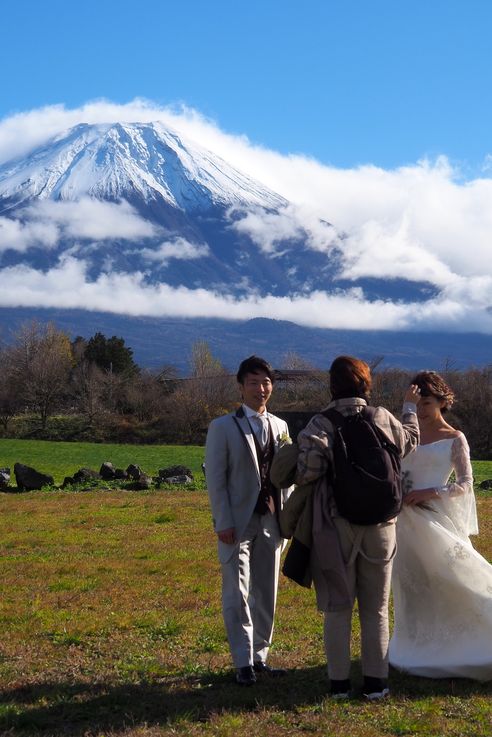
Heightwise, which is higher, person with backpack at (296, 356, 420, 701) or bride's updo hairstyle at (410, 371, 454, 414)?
bride's updo hairstyle at (410, 371, 454, 414)

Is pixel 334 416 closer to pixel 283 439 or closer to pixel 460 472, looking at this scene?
pixel 283 439

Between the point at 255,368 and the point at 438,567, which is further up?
the point at 255,368

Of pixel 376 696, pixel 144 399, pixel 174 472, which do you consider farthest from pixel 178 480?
pixel 144 399

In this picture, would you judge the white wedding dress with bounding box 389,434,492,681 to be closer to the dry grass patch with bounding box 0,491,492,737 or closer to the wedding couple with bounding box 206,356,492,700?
the wedding couple with bounding box 206,356,492,700

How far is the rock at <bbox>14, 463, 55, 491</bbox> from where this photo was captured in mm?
28766

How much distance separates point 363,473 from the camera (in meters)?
6.11

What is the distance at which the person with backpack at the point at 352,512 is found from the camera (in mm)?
6137

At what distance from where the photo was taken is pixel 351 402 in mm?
6293

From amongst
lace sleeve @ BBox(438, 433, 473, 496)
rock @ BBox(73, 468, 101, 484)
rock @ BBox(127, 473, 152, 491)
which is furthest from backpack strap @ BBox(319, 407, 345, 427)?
rock @ BBox(73, 468, 101, 484)

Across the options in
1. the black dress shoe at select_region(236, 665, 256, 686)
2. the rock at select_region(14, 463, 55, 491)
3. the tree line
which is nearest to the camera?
the black dress shoe at select_region(236, 665, 256, 686)

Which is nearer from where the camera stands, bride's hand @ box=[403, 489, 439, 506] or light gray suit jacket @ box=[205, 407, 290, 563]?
light gray suit jacket @ box=[205, 407, 290, 563]

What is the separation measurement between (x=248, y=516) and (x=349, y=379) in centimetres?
131

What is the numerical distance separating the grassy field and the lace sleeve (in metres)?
1.36

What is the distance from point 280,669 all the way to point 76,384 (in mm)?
74634
